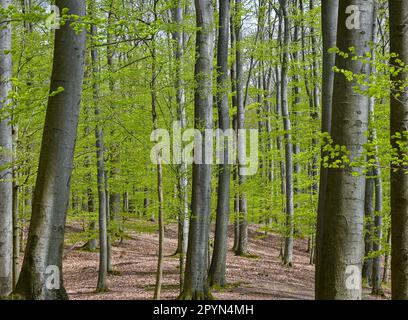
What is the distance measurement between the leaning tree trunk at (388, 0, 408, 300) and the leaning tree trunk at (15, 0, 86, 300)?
4052 millimetres

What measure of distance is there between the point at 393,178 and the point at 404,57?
62.4 inches

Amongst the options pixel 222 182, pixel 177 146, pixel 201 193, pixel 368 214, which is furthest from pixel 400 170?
pixel 368 214

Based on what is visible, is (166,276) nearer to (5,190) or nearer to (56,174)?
(5,190)

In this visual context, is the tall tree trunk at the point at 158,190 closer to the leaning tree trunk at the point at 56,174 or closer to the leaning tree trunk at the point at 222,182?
the leaning tree trunk at the point at 56,174

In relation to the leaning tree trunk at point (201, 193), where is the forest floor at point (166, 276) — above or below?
below

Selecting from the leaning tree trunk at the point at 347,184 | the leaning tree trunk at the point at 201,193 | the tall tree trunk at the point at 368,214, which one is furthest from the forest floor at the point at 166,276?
the leaning tree trunk at the point at 347,184

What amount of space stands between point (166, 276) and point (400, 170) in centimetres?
963

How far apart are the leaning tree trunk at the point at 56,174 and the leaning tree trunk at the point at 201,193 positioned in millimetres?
4242

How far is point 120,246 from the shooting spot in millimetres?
20797

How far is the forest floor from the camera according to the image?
11.9m

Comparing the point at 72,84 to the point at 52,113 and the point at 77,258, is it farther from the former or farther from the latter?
the point at 77,258

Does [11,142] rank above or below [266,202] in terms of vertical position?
above

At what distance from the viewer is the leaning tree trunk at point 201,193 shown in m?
9.83

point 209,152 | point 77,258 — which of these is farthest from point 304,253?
point 209,152
